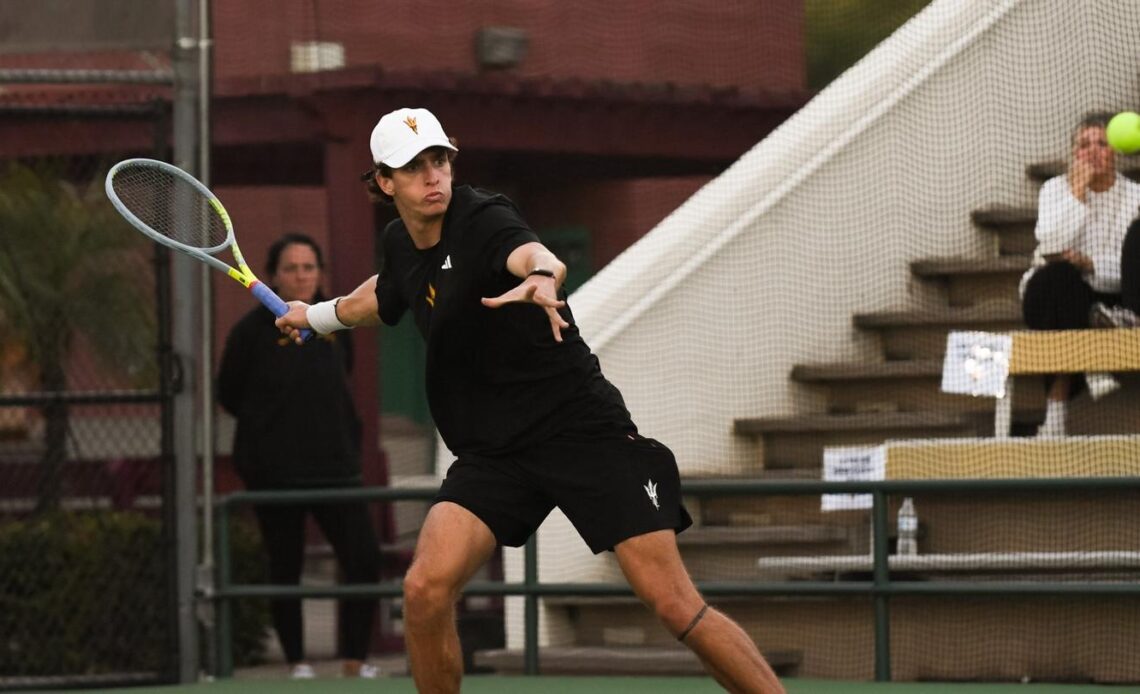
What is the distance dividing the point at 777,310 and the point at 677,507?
4.57 metres

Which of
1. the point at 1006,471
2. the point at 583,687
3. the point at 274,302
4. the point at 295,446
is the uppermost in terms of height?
the point at 274,302

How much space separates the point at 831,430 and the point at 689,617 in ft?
14.3

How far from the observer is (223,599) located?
980 centimetres

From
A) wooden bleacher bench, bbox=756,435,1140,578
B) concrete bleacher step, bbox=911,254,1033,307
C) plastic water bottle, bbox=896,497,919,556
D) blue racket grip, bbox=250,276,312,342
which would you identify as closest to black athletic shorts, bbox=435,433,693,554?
blue racket grip, bbox=250,276,312,342

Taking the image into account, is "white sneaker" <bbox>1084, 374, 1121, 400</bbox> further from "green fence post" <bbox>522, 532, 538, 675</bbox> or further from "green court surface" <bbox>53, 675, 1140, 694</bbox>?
"green fence post" <bbox>522, 532, 538, 675</bbox>

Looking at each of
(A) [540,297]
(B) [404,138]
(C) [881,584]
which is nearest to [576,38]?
(C) [881,584]

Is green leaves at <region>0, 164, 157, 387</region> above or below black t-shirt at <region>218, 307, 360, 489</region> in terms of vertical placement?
above

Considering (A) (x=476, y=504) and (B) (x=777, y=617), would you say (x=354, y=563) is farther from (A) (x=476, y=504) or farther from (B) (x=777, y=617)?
(A) (x=476, y=504)

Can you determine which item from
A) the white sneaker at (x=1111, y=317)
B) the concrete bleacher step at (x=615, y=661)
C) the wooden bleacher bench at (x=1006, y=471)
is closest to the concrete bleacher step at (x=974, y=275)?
the white sneaker at (x=1111, y=317)

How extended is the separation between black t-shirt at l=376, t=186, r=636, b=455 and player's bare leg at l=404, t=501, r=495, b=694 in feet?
0.80

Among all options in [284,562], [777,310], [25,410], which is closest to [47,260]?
[25,410]

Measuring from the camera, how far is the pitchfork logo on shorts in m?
6.32

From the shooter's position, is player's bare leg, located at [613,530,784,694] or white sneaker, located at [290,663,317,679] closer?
player's bare leg, located at [613,530,784,694]

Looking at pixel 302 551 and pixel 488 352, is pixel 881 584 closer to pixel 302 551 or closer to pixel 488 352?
pixel 302 551
